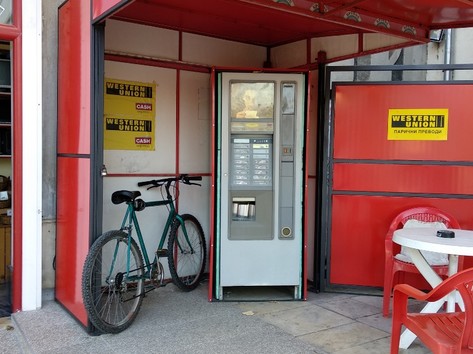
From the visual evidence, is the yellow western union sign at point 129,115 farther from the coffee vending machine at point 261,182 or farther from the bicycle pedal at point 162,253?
the bicycle pedal at point 162,253

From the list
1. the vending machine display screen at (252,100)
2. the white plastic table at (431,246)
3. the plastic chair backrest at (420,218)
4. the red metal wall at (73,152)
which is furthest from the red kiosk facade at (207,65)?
the white plastic table at (431,246)

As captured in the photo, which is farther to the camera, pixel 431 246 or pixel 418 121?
pixel 418 121

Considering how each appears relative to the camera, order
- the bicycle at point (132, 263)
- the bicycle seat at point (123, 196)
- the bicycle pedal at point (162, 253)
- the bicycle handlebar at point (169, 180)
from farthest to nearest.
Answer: the bicycle handlebar at point (169, 180) < the bicycle pedal at point (162, 253) < the bicycle seat at point (123, 196) < the bicycle at point (132, 263)

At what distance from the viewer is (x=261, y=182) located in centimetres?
423

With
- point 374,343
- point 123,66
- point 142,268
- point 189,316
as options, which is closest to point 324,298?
point 374,343

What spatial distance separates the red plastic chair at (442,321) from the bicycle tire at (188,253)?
7.41ft

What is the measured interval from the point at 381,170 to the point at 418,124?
525mm

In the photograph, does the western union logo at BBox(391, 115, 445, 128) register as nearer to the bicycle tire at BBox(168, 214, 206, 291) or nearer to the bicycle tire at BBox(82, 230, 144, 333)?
the bicycle tire at BBox(168, 214, 206, 291)

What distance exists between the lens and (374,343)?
341 cm

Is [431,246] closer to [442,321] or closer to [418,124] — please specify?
[442,321]

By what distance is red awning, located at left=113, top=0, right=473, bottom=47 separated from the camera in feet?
11.8

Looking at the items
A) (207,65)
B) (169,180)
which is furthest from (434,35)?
(169,180)

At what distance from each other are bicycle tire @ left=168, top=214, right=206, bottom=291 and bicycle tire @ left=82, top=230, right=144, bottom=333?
67 cm

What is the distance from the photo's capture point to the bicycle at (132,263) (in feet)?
11.1
